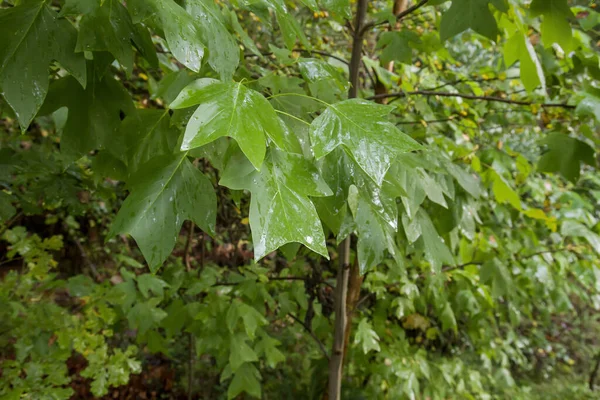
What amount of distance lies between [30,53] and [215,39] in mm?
310

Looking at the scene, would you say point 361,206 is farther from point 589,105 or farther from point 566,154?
point 566,154

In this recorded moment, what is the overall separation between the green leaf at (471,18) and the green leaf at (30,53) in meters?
0.89

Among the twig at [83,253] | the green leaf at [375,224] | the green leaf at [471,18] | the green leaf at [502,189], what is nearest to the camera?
the green leaf at [375,224]

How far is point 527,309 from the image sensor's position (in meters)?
2.50

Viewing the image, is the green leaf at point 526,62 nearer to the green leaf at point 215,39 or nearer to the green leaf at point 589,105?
the green leaf at point 589,105

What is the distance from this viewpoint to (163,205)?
2.27ft

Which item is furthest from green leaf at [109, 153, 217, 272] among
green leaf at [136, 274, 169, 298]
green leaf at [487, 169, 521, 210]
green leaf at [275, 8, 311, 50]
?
green leaf at [487, 169, 521, 210]

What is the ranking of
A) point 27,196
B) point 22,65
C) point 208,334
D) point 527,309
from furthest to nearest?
point 527,309, point 208,334, point 27,196, point 22,65

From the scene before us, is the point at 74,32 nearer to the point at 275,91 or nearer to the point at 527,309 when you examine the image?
the point at 275,91

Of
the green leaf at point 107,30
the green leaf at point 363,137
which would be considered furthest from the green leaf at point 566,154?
the green leaf at point 107,30

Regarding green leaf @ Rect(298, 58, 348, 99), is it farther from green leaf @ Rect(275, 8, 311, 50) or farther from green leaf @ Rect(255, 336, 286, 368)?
green leaf @ Rect(255, 336, 286, 368)

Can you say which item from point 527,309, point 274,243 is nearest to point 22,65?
point 274,243

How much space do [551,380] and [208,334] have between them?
438 cm

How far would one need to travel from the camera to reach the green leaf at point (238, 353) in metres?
1.56
